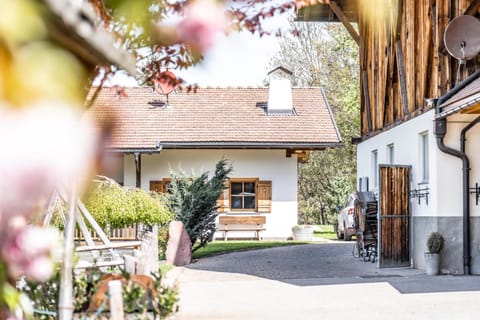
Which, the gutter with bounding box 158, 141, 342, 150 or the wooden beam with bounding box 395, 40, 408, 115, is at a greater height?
the wooden beam with bounding box 395, 40, 408, 115

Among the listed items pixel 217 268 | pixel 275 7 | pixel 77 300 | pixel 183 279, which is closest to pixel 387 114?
pixel 217 268

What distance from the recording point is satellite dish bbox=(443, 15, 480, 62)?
1398 cm

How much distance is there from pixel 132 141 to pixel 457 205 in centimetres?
1438

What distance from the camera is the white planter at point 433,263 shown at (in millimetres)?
14312

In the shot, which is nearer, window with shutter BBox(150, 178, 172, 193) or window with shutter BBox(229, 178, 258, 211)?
window with shutter BBox(150, 178, 172, 193)

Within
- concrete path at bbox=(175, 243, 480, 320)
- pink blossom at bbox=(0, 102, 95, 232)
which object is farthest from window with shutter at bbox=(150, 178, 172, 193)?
pink blossom at bbox=(0, 102, 95, 232)

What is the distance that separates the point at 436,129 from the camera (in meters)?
14.6

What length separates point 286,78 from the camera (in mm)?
29734

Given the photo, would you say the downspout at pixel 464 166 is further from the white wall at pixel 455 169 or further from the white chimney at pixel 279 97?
the white chimney at pixel 279 97

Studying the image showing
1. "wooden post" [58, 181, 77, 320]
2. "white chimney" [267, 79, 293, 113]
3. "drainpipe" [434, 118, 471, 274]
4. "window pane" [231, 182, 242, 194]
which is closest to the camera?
"wooden post" [58, 181, 77, 320]

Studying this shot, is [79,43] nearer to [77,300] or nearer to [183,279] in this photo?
[77,300]

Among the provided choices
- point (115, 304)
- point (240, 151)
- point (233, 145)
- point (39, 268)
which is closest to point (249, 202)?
point (240, 151)

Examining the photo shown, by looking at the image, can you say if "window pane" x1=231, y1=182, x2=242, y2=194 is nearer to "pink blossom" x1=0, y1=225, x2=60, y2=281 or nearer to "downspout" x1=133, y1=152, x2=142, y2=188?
"downspout" x1=133, y1=152, x2=142, y2=188

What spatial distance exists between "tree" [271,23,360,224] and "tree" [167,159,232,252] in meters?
16.6
